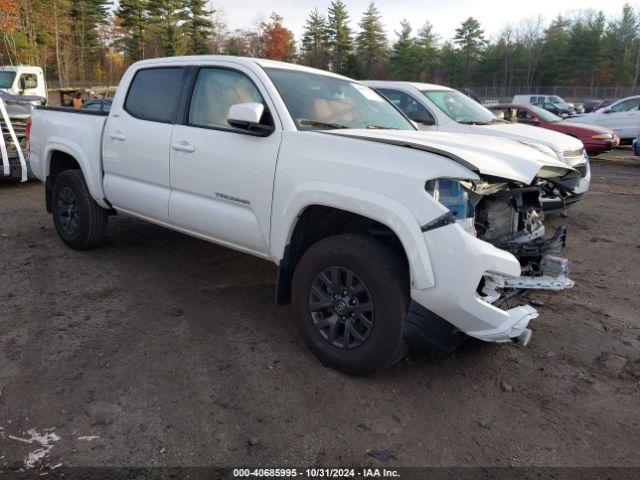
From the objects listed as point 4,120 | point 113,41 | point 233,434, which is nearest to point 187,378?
point 233,434

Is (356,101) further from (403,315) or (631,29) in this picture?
(631,29)

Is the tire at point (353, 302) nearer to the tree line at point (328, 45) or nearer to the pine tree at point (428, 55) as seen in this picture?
the tree line at point (328, 45)

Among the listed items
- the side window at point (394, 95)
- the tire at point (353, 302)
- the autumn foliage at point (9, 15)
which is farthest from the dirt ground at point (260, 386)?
the autumn foliage at point (9, 15)

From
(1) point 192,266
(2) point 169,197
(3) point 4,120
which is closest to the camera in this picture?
(2) point 169,197

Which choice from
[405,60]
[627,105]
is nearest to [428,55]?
[405,60]

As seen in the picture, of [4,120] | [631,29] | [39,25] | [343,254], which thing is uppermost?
[631,29]

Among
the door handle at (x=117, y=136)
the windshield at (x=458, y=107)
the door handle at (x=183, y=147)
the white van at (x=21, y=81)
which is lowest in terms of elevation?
the door handle at (x=183, y=147)

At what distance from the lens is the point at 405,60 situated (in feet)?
243

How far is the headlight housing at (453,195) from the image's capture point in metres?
2.88

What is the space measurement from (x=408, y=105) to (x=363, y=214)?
19.3 feet

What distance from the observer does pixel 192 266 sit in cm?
539

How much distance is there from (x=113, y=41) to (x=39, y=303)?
69480 mm

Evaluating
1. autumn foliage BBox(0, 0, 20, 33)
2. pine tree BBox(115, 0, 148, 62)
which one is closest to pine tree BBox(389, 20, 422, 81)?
pine tree BBox(115, 0, 148, 62)

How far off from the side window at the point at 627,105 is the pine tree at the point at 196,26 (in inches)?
1973
